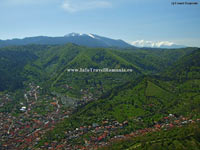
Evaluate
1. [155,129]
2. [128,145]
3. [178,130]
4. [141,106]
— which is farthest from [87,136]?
[141,106]

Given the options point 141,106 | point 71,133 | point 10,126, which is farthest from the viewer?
point 141,106

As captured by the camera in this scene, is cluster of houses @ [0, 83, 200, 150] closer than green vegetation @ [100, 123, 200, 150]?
No

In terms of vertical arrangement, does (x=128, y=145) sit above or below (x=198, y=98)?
below

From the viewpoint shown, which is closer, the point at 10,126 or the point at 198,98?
the point at 10,126

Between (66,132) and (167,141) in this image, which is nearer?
(167,141)

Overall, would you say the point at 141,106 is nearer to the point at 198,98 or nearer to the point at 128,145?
the point at 198,98

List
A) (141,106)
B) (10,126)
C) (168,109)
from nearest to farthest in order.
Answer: (10,126), (168,109), (141,106)

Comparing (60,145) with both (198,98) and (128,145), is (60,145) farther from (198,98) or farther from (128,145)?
(198,98)

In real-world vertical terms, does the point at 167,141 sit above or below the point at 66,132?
above

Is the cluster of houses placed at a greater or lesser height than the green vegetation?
lesser

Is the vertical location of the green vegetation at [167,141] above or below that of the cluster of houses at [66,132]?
above

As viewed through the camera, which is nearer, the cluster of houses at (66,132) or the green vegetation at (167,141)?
the green vegetation at (167,141)
